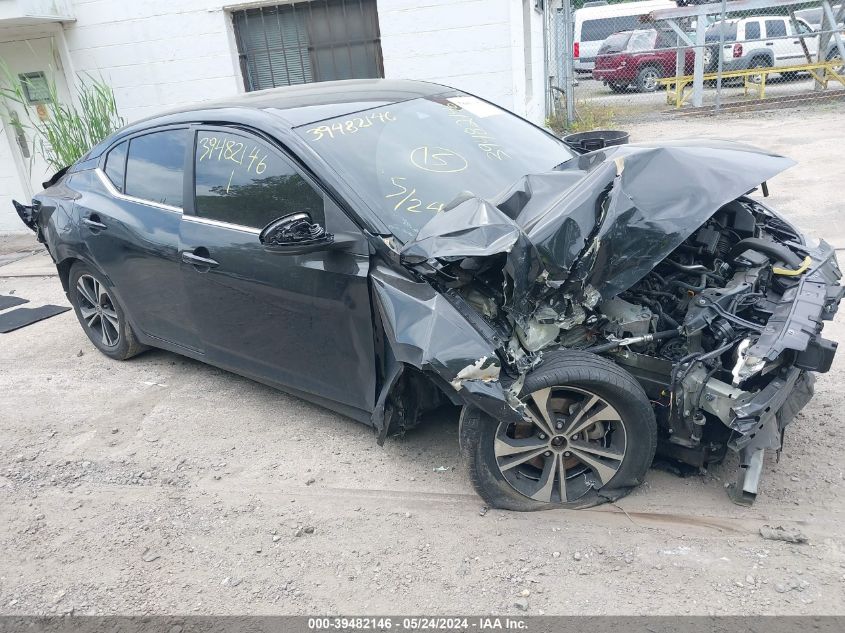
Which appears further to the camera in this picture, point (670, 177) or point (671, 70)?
point (671, 70)

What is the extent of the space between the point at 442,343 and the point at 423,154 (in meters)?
1.28

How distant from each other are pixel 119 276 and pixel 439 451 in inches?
97.3

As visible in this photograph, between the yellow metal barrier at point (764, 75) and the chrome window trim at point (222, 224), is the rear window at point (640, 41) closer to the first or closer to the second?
the yellow metal barrier at point (764, 75)

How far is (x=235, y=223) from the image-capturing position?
12.0 feet

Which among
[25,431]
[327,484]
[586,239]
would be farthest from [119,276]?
[586,239]

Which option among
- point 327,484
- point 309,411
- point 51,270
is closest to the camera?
point 327,484

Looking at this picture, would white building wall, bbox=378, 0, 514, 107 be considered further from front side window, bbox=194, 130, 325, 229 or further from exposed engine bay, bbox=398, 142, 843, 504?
exposed engine bay, bbox=398, 142, 843, 504

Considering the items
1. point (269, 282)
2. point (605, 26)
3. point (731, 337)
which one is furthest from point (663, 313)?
point (605, 26)

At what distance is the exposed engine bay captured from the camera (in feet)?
8.87

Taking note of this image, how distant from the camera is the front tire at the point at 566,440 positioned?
2811 millimetres

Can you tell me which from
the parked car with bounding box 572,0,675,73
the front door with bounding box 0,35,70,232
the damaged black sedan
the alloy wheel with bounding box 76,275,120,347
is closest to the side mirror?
the damaged black sedan

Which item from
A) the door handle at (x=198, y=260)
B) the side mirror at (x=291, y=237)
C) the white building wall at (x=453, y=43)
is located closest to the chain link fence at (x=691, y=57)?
the white building wall at (x=453, y=43)

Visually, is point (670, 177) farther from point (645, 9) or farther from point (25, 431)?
point (645, 9)

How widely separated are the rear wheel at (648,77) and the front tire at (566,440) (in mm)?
18448
